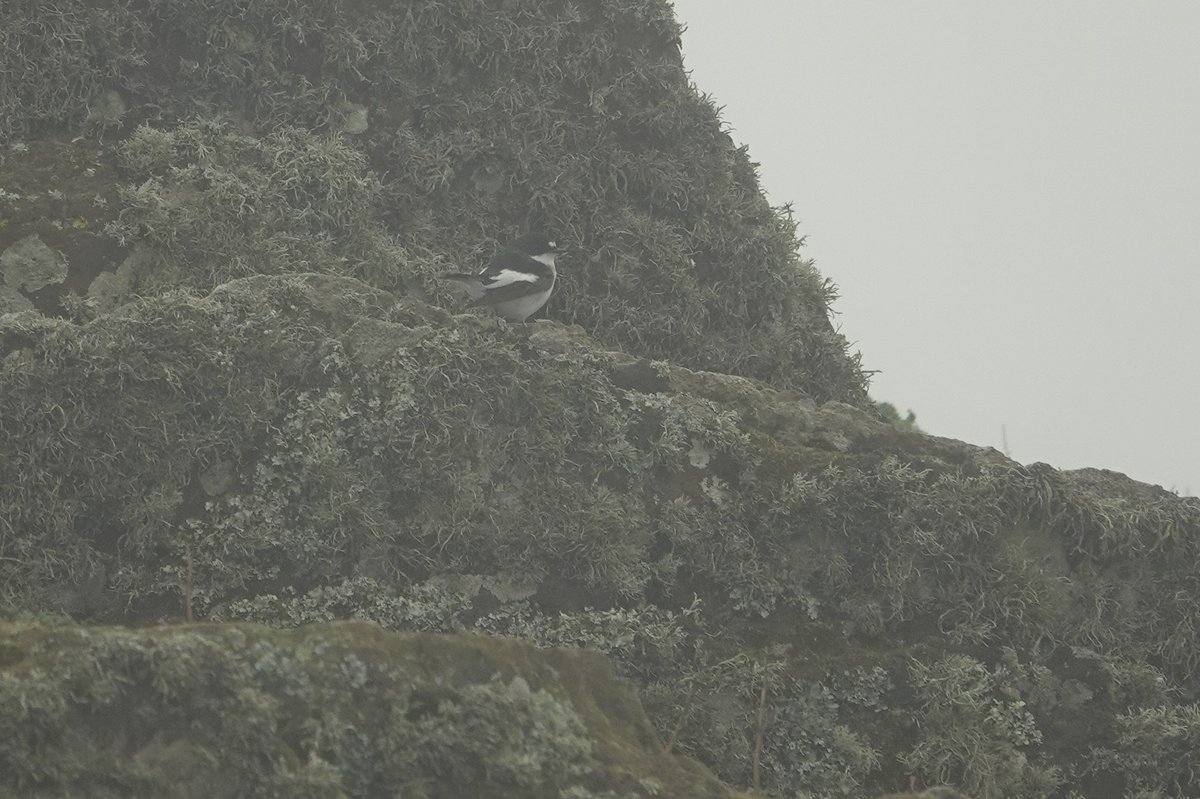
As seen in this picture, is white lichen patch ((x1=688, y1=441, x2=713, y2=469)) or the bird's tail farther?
the bird's tail

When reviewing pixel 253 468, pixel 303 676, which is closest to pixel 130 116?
pixel 253 468

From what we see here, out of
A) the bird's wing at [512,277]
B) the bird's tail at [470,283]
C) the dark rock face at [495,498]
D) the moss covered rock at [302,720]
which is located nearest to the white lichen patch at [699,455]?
the dark rock face at [495,498]

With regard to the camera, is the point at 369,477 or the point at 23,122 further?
the point at 23,122

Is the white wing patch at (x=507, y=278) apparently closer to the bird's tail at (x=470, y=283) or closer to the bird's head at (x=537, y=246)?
the bird's tail at (x=470, y=283)

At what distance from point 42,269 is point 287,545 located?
7.38 ft

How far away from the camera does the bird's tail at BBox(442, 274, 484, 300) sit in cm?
755

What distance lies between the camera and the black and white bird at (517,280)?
7.24 m

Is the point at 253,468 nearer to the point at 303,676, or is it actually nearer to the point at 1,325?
the point at 1,325

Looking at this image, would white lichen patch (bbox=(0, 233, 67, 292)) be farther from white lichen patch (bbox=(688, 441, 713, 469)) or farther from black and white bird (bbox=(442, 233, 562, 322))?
white lichen patch (bbox=(688, 441, 713, 469))

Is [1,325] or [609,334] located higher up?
[609,334]

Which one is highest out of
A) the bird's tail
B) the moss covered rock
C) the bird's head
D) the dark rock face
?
the bird's head

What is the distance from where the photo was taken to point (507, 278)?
718cm

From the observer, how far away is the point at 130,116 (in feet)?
25.6

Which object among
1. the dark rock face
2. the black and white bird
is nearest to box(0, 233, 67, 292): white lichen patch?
the dark rock face
